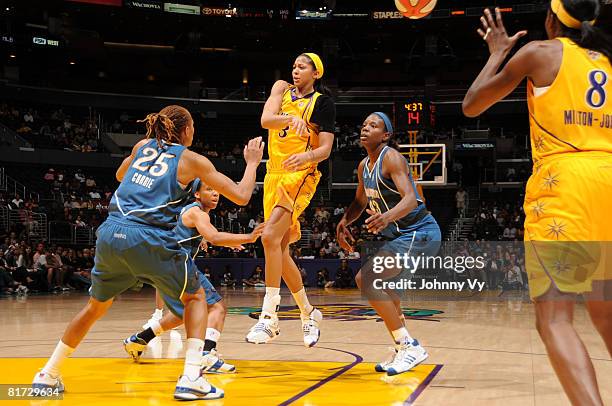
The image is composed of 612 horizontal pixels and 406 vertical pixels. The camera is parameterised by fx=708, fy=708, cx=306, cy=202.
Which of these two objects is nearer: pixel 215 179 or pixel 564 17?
pixel 564 17

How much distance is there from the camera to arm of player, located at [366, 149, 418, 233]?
5388 millimetres

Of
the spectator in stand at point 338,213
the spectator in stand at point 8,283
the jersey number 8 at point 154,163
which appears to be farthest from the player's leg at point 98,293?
the spectator in stand at point 338,213

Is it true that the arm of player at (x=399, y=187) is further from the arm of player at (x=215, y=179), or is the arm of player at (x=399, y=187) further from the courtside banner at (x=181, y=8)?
the courtside banner at (x=181, y=8)

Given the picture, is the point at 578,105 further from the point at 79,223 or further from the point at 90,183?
the point at 90,183

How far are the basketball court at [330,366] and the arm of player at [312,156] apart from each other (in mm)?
1694

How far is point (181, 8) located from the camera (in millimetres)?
29219

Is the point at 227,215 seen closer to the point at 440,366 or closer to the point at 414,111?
the point at 414,111

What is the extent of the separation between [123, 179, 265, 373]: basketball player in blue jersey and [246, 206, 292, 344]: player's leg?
0.45 meters

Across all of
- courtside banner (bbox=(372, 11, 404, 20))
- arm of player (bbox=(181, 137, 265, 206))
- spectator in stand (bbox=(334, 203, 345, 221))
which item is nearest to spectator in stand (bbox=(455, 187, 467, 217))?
spectator in stand (bbox=(334, 203, 345, 221))

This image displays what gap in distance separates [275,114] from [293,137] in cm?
28

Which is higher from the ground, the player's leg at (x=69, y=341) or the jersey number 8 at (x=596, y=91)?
the jersey number 8 at (x=596, y=91)

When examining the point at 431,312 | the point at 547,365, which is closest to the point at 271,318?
the point at 547,365

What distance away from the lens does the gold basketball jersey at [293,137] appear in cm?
662

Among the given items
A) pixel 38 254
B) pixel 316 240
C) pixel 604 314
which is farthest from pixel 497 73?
pixel 316 240
